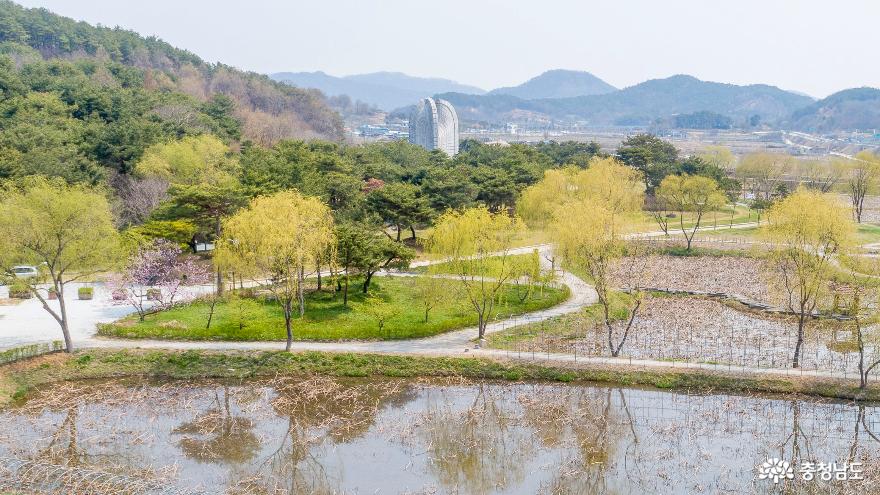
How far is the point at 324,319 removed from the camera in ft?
108

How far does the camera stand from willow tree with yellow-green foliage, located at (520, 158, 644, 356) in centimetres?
2948

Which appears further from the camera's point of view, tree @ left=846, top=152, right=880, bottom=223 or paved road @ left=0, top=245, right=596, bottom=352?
tree @ left=846, top=152, right=880, bottom=223

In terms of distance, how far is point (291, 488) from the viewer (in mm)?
19922

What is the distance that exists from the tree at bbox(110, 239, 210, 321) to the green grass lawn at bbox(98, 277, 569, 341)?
913 millimetres

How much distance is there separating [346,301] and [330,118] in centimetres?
7808

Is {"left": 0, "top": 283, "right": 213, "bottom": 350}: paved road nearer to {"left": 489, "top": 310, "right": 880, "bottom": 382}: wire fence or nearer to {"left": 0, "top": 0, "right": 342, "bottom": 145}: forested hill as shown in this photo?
{"left": 489, "top": 310, "right": 880, "bottom": 382}: wire fence

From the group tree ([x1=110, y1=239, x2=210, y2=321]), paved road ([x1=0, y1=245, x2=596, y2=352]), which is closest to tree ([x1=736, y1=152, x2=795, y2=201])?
paved road ([x1=0, y1=245, x2=596, y2=352])

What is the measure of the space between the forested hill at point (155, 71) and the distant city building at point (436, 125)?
43.8 ft

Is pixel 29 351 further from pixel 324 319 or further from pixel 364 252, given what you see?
pixel 364 252

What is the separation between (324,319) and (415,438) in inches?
454

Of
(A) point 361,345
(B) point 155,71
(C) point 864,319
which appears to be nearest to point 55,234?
(A) point 361,345

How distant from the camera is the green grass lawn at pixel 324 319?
30.7 metres

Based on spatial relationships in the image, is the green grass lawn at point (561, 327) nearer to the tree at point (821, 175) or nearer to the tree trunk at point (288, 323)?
the tree trunk at point (288, 323)

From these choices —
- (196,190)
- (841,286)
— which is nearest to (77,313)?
(196,190)
